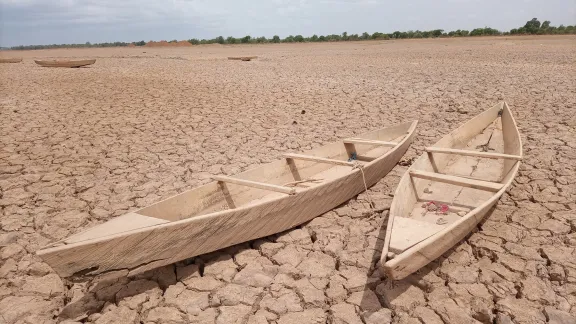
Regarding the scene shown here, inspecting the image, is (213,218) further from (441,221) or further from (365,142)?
(365,142)

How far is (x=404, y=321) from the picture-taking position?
89.9 inches

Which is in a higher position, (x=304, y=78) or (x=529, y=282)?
(x=304, y=78)

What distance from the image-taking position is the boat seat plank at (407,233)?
2301 mm

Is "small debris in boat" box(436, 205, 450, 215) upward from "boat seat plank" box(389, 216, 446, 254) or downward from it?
downward

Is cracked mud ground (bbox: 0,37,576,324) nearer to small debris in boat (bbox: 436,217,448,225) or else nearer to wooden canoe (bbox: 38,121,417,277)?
wooden canoe (bbox: 38,121,417,277)

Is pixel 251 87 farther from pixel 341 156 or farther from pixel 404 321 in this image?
pixel 404 321

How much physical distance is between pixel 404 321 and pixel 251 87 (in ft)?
30.2

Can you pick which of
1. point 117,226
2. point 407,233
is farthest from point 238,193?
point 407,233

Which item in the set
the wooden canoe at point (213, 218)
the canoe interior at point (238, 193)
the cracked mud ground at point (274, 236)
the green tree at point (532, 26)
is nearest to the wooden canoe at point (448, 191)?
the cracked mud ground at point (274, 236)

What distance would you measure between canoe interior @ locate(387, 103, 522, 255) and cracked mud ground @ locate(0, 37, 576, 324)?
11.2 inches

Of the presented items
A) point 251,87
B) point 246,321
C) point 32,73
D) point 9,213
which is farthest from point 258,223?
point 32,73

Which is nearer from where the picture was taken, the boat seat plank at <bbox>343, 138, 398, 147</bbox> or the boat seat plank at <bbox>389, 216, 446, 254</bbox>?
the boat seat plank at <bbox>389, 216, 446, 254</bbox>

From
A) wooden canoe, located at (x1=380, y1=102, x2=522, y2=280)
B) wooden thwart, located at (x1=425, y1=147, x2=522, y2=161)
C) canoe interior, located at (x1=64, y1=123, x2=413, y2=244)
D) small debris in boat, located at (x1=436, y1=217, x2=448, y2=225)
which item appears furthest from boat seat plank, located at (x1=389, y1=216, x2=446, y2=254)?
wooden thwart, located at (x1=425, y1=147, x2=522, y2=161)

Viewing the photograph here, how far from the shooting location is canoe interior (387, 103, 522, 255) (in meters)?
2.54
